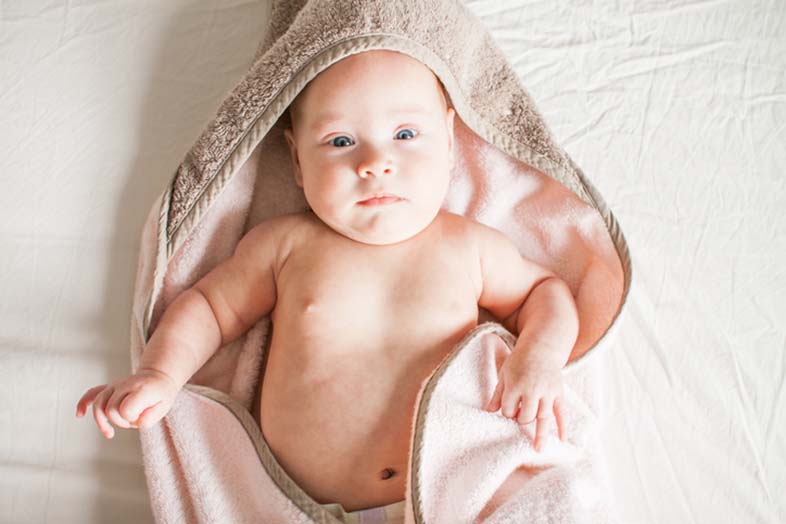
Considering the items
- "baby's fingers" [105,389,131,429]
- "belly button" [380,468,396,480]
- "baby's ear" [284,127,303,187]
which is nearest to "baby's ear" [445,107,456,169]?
"baby's ear" [284,127,303,187]

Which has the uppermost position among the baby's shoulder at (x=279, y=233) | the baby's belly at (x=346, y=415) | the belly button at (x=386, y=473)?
the baby's shoulder at (x=279, y=233)

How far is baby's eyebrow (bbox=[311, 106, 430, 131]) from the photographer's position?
1.28m

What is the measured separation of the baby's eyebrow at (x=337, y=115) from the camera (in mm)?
1276

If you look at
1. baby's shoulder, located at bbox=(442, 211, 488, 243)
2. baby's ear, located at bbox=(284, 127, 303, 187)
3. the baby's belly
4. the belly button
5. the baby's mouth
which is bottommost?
the belly button

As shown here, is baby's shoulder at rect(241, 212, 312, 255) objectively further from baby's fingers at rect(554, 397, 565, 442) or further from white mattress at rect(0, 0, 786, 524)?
baby's fingers at rect(554, 397, 565, 442)

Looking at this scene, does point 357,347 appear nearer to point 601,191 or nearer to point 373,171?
point 373,171

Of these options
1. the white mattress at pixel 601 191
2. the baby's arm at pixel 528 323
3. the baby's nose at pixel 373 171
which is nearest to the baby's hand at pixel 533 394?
the baby's arm at pixel 528 323

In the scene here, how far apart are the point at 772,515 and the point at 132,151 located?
4.28 ft

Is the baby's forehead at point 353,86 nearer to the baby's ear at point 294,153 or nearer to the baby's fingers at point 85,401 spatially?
the baby's ear at point 294,153

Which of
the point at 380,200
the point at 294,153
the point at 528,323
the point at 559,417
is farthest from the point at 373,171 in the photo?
the point at 559,417

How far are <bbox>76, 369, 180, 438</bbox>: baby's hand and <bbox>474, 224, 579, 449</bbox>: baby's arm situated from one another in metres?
0.50

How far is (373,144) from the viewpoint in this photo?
127 cm

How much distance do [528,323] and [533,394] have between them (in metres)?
0.16

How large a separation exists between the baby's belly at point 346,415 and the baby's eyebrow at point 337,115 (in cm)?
34
